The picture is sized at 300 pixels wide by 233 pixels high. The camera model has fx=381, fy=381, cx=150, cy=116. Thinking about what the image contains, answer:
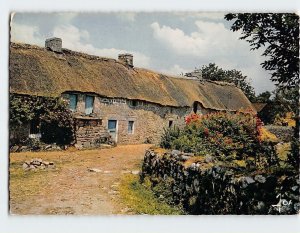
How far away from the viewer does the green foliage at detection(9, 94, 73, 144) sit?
248 inches

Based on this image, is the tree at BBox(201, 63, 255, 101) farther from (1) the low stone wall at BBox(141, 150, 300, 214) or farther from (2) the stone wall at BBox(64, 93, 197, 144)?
(1) the low stone wall at BBox(141, 150, 300, 214)

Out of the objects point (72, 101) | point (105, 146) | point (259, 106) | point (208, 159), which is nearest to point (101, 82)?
point (72, 101)

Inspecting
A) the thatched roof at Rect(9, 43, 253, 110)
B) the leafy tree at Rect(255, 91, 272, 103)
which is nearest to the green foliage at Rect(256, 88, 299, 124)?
the leafy tree at Rect(255, 91, 272, 103)

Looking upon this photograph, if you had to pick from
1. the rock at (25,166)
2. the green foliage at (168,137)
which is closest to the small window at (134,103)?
the green foliage at (168,137)

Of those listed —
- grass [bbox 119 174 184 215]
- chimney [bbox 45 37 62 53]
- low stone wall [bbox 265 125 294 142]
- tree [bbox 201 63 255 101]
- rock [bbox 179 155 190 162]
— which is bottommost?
grass [bbox 119 174 184 215]

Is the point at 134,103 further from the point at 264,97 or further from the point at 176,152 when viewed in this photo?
the point at 264,97

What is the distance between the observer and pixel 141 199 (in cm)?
623

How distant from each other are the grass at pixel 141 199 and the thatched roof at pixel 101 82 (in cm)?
226

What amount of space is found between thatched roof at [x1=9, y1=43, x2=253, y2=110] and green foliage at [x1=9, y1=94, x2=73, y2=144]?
0.66 ft

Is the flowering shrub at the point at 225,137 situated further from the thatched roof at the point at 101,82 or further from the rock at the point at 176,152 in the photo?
the thatched roof at the point at 101,82

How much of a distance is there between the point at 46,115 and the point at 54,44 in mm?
1567

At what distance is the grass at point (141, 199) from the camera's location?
5883 mm
